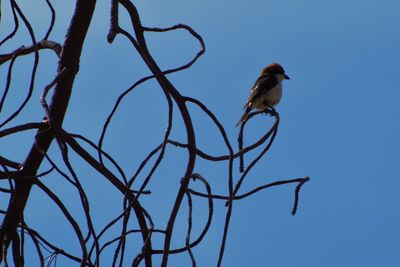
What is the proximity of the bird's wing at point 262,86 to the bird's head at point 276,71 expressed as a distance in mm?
104

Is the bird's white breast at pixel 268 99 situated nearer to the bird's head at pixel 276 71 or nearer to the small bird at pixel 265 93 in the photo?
the small bird at pixel 265 93

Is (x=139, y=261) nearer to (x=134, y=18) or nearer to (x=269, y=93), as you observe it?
(x=134, y=18)

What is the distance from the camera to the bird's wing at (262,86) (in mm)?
8289

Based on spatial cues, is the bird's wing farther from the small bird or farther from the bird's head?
the bird's head

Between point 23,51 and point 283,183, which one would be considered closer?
point 283,183

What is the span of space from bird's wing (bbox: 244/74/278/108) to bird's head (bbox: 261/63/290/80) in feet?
0.34

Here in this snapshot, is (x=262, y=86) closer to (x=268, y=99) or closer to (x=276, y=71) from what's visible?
(x=268, y=99)

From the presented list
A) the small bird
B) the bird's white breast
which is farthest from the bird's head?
the bird's white breast

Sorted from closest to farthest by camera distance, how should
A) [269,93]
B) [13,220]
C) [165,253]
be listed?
1. [165,253]
2. [13,220]
3. [269,93]

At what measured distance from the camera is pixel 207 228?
1.96m

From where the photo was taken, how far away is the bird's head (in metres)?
8.75

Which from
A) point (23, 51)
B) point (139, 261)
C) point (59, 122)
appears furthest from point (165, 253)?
point (23, 51)

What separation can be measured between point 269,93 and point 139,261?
21.3ft

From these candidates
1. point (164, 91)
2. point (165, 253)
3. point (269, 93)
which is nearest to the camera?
point (165, 253)
